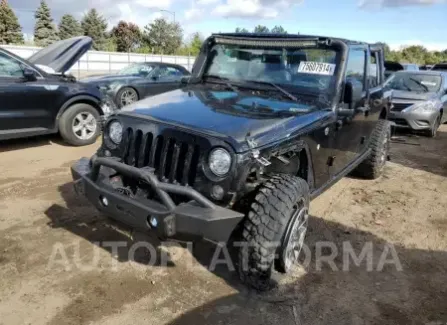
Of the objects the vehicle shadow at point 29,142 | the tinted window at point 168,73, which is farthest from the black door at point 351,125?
the tinted window at point 168,73

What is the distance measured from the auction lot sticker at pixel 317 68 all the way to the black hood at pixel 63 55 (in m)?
5.33

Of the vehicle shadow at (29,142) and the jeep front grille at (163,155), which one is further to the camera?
the vehicle shadow at (29,142)

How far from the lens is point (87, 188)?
315 cm

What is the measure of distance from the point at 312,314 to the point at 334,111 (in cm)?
183

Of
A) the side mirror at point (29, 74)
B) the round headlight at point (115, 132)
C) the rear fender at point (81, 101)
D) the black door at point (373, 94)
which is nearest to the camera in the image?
the round headlight at point (115, 132)

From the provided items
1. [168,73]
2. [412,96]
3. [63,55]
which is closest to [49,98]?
[63,55]

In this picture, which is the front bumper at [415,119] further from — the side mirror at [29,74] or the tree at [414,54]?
the tree at [414,54]

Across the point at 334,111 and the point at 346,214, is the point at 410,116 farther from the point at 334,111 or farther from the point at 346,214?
the point at 334,111

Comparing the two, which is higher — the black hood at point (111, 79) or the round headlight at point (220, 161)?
the black hood at point (111, 79)

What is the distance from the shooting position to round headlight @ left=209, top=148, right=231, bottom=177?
2861 mm

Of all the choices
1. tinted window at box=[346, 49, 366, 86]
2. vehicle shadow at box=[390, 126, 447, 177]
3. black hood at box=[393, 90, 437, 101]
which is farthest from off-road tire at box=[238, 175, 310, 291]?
black hood at box=[393, 90, 437, 101]

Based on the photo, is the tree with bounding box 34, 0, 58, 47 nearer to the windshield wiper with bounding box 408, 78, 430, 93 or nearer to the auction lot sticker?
the windshield wiper with bounding box 408, 78, 430, 93

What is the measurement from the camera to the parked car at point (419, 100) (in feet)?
29.9

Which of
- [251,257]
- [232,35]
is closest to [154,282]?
[251,257]
